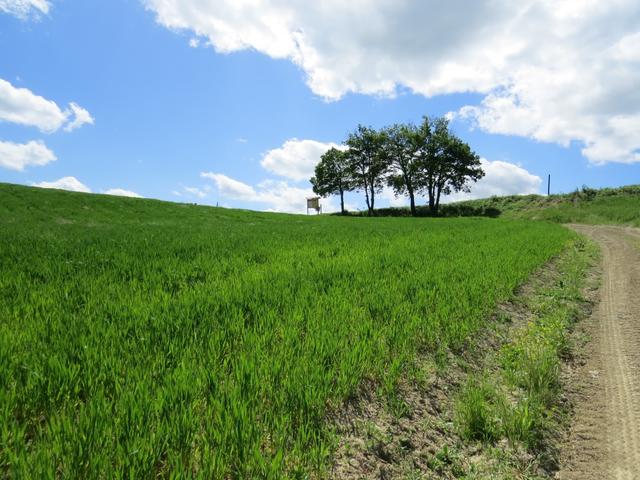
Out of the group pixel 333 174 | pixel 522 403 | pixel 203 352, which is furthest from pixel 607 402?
pixel 333 174

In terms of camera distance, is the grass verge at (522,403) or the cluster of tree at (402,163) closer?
the grass verge at (522,403)

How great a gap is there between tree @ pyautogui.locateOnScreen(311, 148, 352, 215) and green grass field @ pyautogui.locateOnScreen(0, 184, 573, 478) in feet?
209

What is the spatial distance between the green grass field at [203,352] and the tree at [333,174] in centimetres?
6366

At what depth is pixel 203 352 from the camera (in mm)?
3766

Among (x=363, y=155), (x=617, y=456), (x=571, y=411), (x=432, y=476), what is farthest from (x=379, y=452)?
(x=363, y=155)

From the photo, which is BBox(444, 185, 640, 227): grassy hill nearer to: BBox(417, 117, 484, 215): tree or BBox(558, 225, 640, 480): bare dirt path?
BBox(417, 117, 484, 215): tree

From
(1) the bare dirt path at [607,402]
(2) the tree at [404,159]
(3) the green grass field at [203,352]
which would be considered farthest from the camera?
(2) the tree at [404,159]

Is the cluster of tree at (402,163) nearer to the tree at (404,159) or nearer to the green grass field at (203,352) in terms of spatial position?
the tree at (404,159)

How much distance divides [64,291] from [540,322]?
26.6ft

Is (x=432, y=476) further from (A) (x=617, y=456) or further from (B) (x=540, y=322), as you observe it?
(B) (x=540, y=322)

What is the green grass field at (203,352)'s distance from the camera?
2.38 meters

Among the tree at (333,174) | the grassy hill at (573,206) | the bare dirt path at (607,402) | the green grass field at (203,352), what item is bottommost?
the bare dirt path at (607,402)

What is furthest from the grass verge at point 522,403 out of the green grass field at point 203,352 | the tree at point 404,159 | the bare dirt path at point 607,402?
the tree at point 404,159

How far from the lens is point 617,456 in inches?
123
